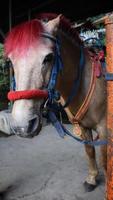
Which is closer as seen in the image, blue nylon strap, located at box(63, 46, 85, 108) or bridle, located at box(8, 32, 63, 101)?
bridle, located at box(8, 32, 63, 101)

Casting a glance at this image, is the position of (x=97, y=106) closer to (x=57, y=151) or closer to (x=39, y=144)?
(x=57, y=151)

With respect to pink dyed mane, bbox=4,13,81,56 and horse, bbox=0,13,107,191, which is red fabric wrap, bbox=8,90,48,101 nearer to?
horse, bbox=0,13,107,191

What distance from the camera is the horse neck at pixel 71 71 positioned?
2.45 meters

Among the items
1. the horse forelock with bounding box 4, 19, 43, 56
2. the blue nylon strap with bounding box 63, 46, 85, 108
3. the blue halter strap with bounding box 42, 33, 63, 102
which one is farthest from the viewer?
the blue nylon strap with bounding box 63, 46, 85, 108

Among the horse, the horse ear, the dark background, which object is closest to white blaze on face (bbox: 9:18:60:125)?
the horse

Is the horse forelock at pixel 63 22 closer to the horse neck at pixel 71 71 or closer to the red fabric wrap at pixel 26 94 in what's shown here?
the horse neck at pixel 71 71

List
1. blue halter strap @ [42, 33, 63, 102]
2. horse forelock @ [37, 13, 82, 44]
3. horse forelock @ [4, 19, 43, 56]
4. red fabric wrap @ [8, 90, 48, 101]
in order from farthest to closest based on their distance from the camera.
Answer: horse forelock @ [37, 13, 82, 44], blue halter strap @ [42, 33, 63, 102], horse forelock @ [4, 19, 43, 56], red fabric wrap @ [8, 90, 48, 101]

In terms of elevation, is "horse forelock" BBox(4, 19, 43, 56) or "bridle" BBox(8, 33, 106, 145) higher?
"horse forelock" BBox(4, 19, 43, 56)

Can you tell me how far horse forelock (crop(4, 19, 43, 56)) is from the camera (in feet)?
6.53

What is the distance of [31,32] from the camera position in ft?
6.63

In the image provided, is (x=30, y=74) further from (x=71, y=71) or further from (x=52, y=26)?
(x=71, y=71)

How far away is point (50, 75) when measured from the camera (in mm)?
2123

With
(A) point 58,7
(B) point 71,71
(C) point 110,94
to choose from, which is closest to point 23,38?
(B) point 71,71

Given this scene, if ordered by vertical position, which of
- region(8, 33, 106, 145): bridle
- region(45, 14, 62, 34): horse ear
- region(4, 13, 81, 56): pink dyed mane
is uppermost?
region(45, 14, 62, 34): horse ear
